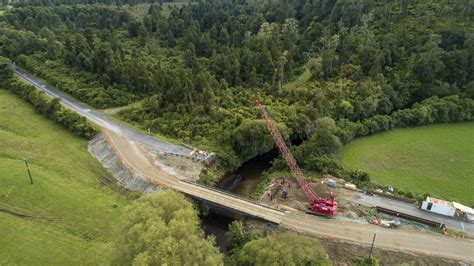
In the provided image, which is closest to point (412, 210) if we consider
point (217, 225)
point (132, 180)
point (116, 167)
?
point (217, 225)

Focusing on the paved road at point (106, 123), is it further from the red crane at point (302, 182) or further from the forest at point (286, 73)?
the red crane at point (302, 182)

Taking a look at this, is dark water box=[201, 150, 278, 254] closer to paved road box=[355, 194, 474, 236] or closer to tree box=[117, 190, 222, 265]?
tree box=[117, 190, 222, 265]

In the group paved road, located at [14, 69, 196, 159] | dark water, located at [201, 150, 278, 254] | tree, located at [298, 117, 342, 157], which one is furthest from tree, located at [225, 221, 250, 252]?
tree, located at [298, 117, 342, 157]

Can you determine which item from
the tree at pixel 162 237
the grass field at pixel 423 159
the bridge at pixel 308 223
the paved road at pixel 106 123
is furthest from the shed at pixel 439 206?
the paved road at pixel 106 123

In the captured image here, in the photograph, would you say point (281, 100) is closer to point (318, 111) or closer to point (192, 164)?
point (318, 111)

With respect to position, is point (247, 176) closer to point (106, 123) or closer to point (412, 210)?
point (412, 210)
